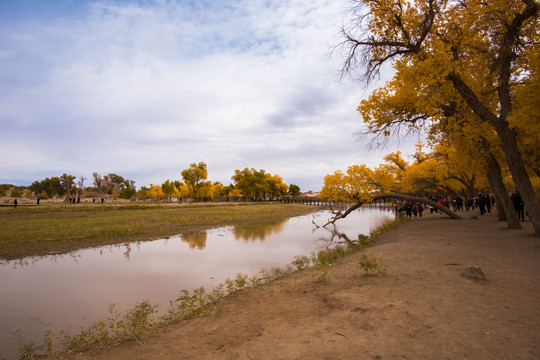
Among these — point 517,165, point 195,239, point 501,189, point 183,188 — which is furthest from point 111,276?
point 183,188

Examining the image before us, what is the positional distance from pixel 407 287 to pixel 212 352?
408 cm

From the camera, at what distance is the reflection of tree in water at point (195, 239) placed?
1576 cm

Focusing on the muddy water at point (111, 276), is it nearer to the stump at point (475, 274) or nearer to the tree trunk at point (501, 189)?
the stump at point (475, 274)

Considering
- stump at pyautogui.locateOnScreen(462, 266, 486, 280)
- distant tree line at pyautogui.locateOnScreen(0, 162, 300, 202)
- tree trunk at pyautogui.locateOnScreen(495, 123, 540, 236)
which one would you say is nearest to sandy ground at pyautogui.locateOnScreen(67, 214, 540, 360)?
stump at pyautogui.locateOnScreen(462, 266, 486, 280)

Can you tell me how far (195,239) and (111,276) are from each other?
8.05 meters

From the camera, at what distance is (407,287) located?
5789 millimetres

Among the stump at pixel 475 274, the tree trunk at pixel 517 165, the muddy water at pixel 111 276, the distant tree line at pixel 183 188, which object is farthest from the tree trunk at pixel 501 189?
the distant tree line at pixel 183 188

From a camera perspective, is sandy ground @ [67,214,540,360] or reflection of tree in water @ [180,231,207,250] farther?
reflection of tree in water @ [180,231,207,250]

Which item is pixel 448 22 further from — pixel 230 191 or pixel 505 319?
pixel 230 191

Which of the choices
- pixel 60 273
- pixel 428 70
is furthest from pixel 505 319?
pixel 60 273

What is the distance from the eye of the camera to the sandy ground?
3506 millimetres

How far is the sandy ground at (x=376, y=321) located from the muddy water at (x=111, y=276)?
2.89m

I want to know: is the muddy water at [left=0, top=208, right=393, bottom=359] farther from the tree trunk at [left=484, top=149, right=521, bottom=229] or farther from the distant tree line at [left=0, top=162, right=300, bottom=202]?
the distant tree line at [left=0, top=162, right=300, bottom=202]

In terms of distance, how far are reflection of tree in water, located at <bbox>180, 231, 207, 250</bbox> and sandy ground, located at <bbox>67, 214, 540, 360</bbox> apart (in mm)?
9333
